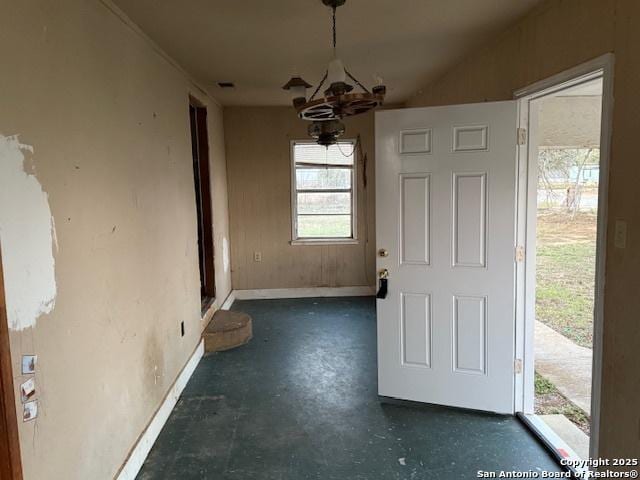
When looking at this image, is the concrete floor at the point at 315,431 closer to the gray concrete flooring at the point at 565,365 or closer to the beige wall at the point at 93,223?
the beige wall at the point at 93,223

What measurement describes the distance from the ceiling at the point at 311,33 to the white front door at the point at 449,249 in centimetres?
52

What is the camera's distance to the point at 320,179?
588cm

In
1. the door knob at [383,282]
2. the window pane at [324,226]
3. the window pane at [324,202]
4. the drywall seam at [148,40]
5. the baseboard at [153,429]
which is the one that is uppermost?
the drywall seam at [148,40]

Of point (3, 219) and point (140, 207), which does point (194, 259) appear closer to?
point (140, 207)

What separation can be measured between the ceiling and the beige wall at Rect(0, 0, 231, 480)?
251mm

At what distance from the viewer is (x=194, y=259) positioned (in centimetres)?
391

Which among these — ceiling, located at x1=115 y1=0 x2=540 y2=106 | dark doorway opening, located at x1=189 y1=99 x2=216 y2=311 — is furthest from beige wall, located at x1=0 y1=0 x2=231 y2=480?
dark doorway opening, located at x1=189 y1=99 x2=216 y2=311

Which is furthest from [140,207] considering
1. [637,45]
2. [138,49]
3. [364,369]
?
[637,45]

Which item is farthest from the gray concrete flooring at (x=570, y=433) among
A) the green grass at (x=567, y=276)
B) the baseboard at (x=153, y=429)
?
the baseboard at (x=153, y=429)

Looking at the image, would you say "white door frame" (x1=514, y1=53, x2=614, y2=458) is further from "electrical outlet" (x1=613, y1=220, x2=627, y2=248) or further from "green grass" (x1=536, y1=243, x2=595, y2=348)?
"green grass" (x1=536, y1=243, x2=595, y2=348)

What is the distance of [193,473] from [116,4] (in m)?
2.48

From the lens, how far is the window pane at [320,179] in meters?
5.86

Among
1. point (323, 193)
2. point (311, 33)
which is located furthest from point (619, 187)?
point (323, 193)

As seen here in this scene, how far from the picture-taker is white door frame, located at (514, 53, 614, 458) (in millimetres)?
1912
